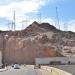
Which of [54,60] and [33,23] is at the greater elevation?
[33,23]

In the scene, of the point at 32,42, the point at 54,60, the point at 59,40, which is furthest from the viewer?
the point at 59,40

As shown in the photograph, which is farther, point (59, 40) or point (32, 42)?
point (59, 40)

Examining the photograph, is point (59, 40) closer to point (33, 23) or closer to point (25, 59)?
point (33, 23)

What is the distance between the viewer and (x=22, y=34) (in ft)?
529

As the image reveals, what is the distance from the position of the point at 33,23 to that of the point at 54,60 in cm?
7302

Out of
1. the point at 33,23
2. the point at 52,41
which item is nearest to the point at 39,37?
the point at 52,41

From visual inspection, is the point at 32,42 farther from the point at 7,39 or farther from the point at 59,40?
the point at 59,40

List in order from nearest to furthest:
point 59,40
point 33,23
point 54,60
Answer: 1. point 54,60
2. point 59,40
3. point 33,23

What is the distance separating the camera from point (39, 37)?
486 ft

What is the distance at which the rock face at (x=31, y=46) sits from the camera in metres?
125

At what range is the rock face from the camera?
125188mm

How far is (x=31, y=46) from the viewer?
12888cm

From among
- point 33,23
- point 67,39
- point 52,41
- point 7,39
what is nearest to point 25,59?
point 7,39

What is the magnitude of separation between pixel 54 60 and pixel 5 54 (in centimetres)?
2378
